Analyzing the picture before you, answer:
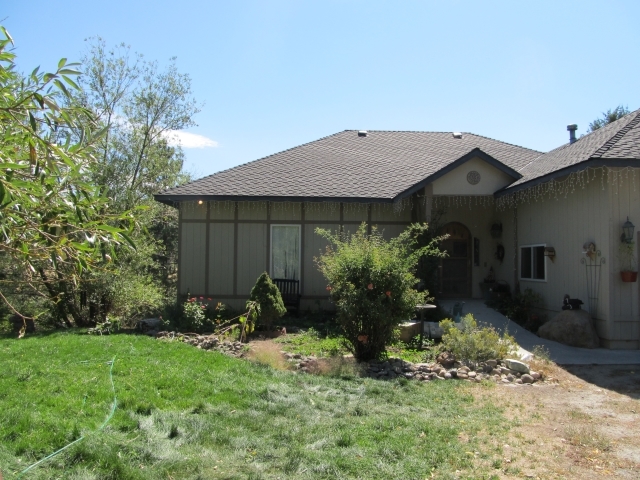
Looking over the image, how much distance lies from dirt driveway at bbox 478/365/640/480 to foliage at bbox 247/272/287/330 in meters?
4.54

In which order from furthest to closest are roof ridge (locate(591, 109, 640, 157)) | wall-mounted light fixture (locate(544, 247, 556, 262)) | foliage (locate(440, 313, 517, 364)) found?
wall-mounted light fixture (locate(544, 247, 556, 262)) < roof ridge (locate(591, 109, 640, 157)) < foliage (locate(440, 313, 517, 364))

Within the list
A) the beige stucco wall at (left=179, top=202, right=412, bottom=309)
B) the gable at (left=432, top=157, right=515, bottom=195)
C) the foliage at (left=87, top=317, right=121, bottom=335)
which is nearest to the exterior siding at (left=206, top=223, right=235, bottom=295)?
the beige stucco wall at (left=179, top=202, right=412, bottom=309)

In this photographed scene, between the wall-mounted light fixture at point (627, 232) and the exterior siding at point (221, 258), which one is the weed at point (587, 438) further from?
the exterior siding at point (221, 258)

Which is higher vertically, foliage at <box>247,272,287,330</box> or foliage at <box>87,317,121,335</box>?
foliage at <box>247,272,287,330</box>

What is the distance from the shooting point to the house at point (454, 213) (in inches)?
369

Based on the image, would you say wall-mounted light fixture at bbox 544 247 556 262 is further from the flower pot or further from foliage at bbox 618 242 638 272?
the flower pot

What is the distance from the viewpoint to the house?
9.37 meters

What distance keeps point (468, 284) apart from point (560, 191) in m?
4.20

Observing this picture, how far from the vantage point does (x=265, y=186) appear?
13.0 meters

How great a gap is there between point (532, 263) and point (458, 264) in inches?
96.4

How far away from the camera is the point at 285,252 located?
12969mm

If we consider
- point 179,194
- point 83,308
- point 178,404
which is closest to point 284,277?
point 179,194

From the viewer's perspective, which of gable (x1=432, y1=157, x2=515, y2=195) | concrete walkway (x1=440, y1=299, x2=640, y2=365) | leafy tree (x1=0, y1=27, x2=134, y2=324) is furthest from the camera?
gable (x1=432, y1=157, x2=515, y2=195)

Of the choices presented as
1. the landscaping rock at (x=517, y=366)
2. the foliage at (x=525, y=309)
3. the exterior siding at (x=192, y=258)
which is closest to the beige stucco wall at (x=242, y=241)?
the exterior siding at (x=192, y=258)
